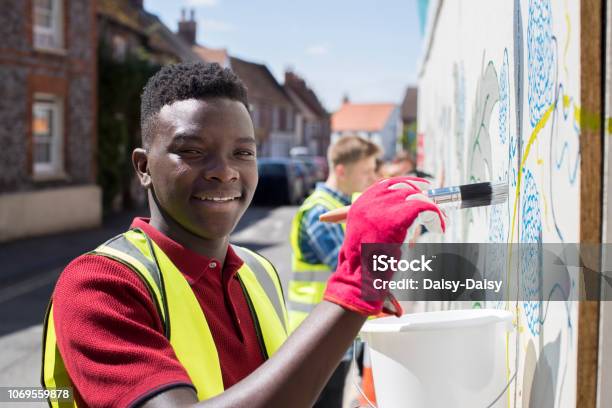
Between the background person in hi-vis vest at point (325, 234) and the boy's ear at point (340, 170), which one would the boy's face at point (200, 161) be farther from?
the boy's ear at point (340, 170)

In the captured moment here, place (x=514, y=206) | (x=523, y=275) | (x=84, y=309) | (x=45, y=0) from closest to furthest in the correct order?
(x=84, y=309) < (x=523, y=275) < (x=514, y=206) < (x=45, y=0)

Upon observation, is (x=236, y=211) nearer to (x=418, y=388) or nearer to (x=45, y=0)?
(x=418, y=388)

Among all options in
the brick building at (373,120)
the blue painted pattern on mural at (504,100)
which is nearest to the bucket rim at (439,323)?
the blue painted pattern on mural at (504,100)

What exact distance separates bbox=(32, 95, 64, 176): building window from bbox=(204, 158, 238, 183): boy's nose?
14.3 m

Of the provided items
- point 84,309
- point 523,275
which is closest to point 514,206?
point 523,275

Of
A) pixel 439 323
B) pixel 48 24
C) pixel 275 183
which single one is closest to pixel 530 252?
pixel 439 323

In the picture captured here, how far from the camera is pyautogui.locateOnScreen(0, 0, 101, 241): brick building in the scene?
541 inches

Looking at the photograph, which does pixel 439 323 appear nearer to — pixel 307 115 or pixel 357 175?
pixel 357 175

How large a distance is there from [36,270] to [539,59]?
10.7 meters

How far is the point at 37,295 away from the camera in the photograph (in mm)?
9188

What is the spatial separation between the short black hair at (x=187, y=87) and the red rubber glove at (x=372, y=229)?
21.9 inches

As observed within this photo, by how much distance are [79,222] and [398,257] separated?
51.8 ft

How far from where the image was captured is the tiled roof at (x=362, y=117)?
8738 cm

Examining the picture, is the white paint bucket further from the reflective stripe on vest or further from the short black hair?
the short black hair
